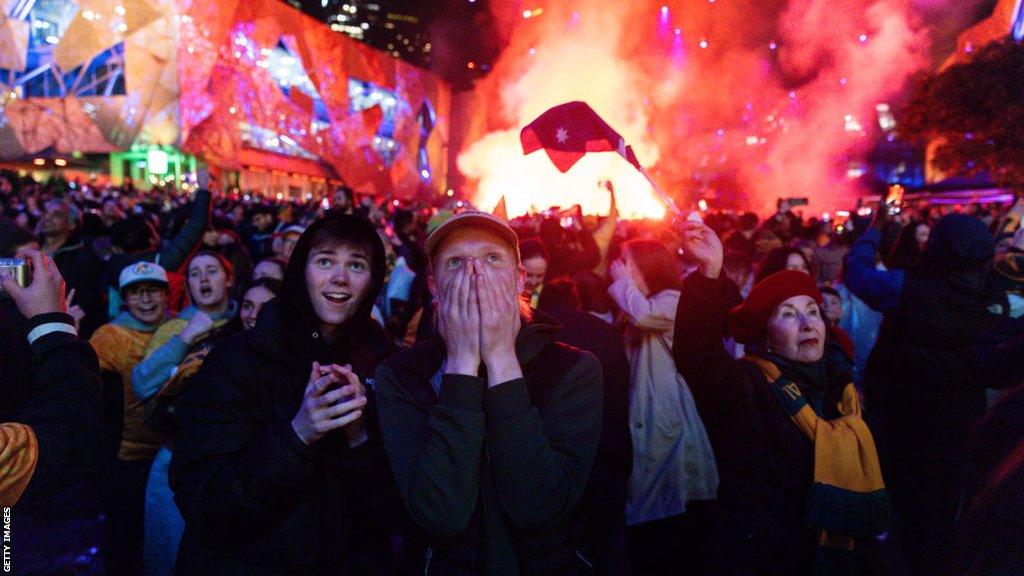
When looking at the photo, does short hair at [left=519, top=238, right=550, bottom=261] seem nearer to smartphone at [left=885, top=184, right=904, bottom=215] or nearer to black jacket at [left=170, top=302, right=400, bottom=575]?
black jacket at [left=170, top=302, right=400, bottom=575]

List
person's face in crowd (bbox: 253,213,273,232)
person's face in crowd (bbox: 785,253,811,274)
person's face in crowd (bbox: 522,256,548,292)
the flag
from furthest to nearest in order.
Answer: person's face in crowd (bbox: 253,213,273,232)
person's face in crowd (bbox: 785,253,811,274)
person's face in crowd (bbox: 522,256,548,292)
the flag

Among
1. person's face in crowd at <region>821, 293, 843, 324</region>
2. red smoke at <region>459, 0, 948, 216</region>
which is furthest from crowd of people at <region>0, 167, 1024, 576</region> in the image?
red smoke at <region>459, 0, 948, 216</region>

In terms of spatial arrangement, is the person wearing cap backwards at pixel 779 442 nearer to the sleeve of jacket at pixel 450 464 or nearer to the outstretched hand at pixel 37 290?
the sleeve of jacket at pixel 450 464

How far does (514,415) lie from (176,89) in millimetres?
27049

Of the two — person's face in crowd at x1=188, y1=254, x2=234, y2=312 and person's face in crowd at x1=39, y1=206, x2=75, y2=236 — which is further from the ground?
person's face in crowd at x1=39, y1=206, x2=75, y2=236

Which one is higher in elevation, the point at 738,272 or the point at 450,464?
the point at 738,272

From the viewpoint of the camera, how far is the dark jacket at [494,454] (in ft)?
5.21

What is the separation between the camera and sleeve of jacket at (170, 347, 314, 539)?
1.83 meters

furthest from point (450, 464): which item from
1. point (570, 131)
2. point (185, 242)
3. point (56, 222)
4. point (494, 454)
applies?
point (56, 222)

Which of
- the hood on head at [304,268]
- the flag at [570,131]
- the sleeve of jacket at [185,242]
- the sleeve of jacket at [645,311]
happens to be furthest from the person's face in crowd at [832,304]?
the sleeve of jacket at [185,242]

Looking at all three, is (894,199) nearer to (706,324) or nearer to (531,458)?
(706,324)

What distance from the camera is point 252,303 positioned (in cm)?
366

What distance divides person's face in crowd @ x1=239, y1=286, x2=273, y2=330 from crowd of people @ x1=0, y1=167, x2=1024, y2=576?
0.02 metres

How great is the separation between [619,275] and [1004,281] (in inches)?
88.0
